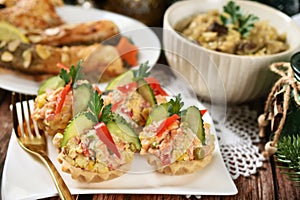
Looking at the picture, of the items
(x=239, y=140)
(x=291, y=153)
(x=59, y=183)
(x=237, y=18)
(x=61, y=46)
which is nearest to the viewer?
(x=59, y=183)

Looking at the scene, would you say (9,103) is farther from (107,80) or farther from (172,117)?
(172,117)

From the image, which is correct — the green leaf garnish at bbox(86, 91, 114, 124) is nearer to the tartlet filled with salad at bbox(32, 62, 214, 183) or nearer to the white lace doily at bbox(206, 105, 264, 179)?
the tartlet filled with salad at bbox(32, 62, 214, 183)

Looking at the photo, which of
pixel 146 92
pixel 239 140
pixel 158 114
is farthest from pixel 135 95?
pixel 239 140

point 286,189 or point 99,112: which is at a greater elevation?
point 99,112

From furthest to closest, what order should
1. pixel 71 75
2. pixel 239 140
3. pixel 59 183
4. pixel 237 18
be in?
pixel 237 18
pixel 239 140
pixel 71 75
pixel 59 183

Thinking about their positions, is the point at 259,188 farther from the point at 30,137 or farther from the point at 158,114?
the point at 30,137

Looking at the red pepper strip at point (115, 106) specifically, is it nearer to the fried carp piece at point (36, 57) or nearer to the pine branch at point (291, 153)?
the fried carp piece at point (36, 57)

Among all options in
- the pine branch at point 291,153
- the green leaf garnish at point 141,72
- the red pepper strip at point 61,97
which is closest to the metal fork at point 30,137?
the red pepper strip at point 61,97
